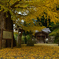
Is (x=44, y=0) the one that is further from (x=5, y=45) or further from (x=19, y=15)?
(x=5, y=45)

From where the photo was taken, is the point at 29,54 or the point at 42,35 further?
the point at 42,35

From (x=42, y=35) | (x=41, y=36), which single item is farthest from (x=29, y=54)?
(x=41, y=36)

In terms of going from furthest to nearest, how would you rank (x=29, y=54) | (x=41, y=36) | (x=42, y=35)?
1. (x=41, y=36)
2. (x=42, y=35)
3. (x=29, y=54)

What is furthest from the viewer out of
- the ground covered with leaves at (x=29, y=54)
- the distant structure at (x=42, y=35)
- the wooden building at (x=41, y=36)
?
the wooden building at (x=41, y=36)

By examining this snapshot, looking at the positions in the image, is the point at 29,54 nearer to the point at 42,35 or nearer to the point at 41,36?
the point at 42,35

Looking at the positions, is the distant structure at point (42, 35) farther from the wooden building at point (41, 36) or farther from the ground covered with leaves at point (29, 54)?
the ground covered with leaves at point (29, 54)

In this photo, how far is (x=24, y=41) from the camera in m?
16.6

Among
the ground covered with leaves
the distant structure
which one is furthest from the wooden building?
the ground covered with leaves

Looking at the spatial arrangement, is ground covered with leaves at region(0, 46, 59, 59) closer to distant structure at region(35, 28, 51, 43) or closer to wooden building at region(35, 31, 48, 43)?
distant structure at region(35, 28, 51, 43)

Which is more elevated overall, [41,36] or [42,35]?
[42,35]

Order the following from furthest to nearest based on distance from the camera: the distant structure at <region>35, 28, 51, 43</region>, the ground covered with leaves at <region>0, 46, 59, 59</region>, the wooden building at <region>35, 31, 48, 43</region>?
the wooden building at <region>35, 31, 48, 43</region> → the distant structure at <region>35, 28, 51, 43</region> → the ground covered with leaves at <region>0, 46, 59, 59</region>

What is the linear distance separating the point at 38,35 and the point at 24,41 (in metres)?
5.76

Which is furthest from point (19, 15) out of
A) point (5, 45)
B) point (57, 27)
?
point (57, 27)

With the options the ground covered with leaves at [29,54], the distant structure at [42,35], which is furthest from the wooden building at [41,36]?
the ground covered with leaves at [29,54]
